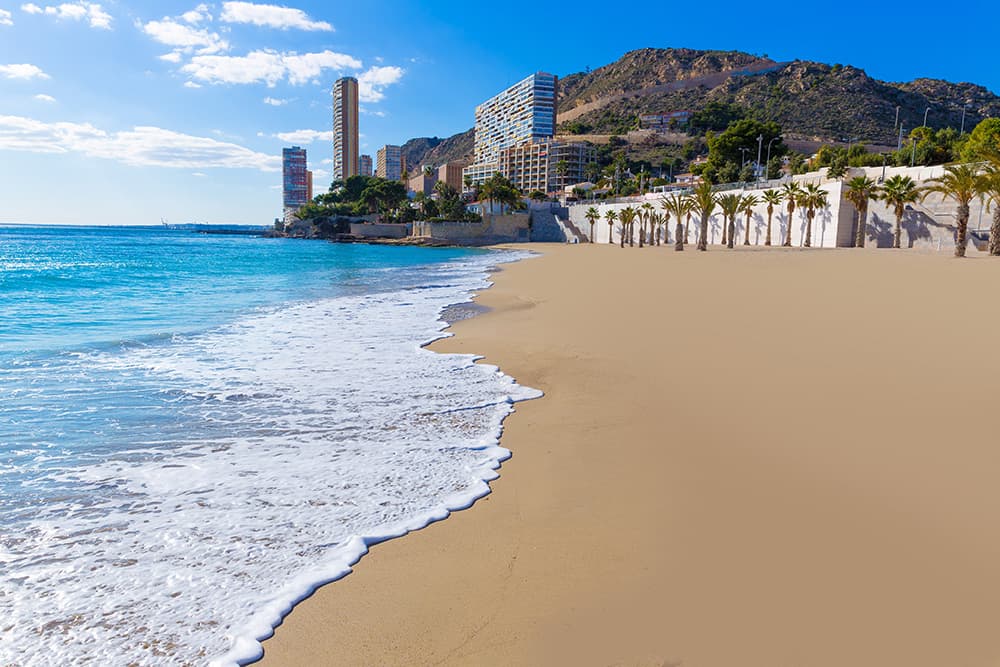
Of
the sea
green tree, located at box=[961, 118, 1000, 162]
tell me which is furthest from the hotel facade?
the sea

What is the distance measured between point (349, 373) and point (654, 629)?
5818mm

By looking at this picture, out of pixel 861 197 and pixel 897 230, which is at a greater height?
pixel 861 197

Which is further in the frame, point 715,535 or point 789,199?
point 789,199

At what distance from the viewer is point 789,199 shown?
42.9 meters

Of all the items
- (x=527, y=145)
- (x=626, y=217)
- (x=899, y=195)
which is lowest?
(x=899, y=195)

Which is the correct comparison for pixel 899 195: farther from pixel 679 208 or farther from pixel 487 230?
pixel 487 230

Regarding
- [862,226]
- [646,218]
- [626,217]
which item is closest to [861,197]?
[862,226]

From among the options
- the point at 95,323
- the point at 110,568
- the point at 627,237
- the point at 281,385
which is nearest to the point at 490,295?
the point at 95,323

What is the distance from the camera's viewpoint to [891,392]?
235 inches

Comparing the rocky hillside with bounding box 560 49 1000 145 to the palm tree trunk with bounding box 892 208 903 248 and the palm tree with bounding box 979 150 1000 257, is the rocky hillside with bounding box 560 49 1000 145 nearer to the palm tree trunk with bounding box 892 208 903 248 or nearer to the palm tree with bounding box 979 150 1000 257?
the palm tree trunk with bounding box 892 208 903 248

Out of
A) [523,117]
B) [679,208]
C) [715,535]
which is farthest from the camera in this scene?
[523,117]

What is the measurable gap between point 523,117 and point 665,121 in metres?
38.8

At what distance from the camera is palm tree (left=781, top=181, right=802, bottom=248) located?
42344 mm

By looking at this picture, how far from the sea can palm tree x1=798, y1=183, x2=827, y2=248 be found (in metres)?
38.6
